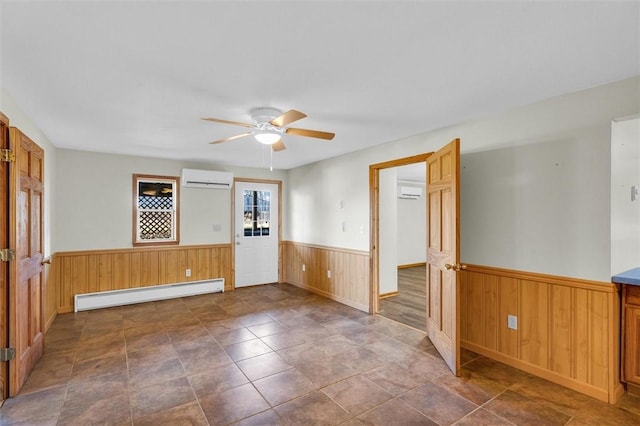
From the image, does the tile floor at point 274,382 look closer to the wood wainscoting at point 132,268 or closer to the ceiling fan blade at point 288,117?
the wood wainscoting at point 132,268

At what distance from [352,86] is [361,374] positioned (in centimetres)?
237

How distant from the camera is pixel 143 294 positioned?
5.04m

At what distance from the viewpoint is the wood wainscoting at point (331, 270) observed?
465 cm

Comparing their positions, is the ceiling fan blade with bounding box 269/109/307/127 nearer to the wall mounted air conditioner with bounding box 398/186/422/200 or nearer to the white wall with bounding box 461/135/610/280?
the white wall with bounding box 461/135/610/280

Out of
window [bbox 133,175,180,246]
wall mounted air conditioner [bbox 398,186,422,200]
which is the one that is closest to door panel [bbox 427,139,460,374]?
window [bbox 133,175,180,246]

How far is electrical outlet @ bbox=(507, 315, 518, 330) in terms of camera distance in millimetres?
2865

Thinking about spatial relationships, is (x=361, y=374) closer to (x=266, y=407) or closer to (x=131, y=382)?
(x=266, y=407)

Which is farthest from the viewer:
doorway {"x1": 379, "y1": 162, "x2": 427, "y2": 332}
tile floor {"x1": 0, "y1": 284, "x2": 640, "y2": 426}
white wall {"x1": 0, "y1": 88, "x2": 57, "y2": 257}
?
doorway {"x1": 379, "y1": 162, "x2": 427, "y2": 332}

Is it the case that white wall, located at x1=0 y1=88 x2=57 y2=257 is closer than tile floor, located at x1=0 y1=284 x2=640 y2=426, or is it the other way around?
tile floor, located at x1=0 y1=284 x2=640 y2=426

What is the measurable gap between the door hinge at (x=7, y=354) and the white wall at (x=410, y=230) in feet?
23.2

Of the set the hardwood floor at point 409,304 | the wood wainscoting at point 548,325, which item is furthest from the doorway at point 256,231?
the wood wainscoting at point 548,325

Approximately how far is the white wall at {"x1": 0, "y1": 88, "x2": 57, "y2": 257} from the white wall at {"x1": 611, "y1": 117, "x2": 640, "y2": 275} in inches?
181

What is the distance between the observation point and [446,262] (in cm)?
294

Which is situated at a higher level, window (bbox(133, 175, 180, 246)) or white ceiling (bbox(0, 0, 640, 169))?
white ceiling (bbox(0, 0, 640, 169))
